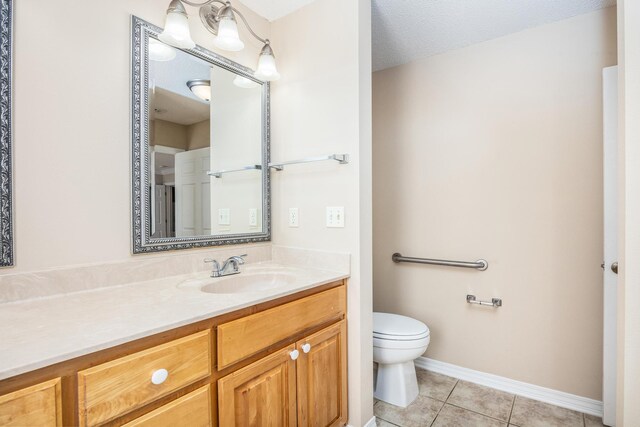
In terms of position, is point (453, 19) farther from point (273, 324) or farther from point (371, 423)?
point (371, 423)

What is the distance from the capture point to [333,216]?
1618 millimetres

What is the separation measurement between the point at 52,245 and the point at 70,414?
0.66m

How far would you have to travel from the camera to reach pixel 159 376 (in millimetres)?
841

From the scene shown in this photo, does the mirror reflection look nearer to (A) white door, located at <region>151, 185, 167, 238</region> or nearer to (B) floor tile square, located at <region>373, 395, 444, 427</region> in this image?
(A) white door, located at <region>151, 185, 167, 238</region>

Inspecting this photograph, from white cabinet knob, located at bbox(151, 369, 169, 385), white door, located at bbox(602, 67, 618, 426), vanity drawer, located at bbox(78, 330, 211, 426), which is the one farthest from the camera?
white door, located at bbox(602, 67, 618, 426)

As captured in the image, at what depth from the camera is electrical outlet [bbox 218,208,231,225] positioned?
1.69 m

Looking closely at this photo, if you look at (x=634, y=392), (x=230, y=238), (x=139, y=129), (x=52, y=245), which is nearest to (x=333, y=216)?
(x=230, y=238)

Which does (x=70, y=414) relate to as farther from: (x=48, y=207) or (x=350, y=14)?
(x=350, y=14)

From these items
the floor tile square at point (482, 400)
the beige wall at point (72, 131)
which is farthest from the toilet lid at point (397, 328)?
the beige wall at point (72, 131)

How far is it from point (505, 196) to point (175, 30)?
6.70 ft

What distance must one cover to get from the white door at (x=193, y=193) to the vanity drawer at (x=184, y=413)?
77cm

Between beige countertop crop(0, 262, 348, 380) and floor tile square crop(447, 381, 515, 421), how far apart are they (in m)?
1.31

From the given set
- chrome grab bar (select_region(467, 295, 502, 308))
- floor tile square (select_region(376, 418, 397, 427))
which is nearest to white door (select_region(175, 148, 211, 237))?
floor tile square (select_region(376, 418, 397, 427))

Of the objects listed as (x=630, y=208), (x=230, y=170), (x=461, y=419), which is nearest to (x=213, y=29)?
(x=230, y=170)
